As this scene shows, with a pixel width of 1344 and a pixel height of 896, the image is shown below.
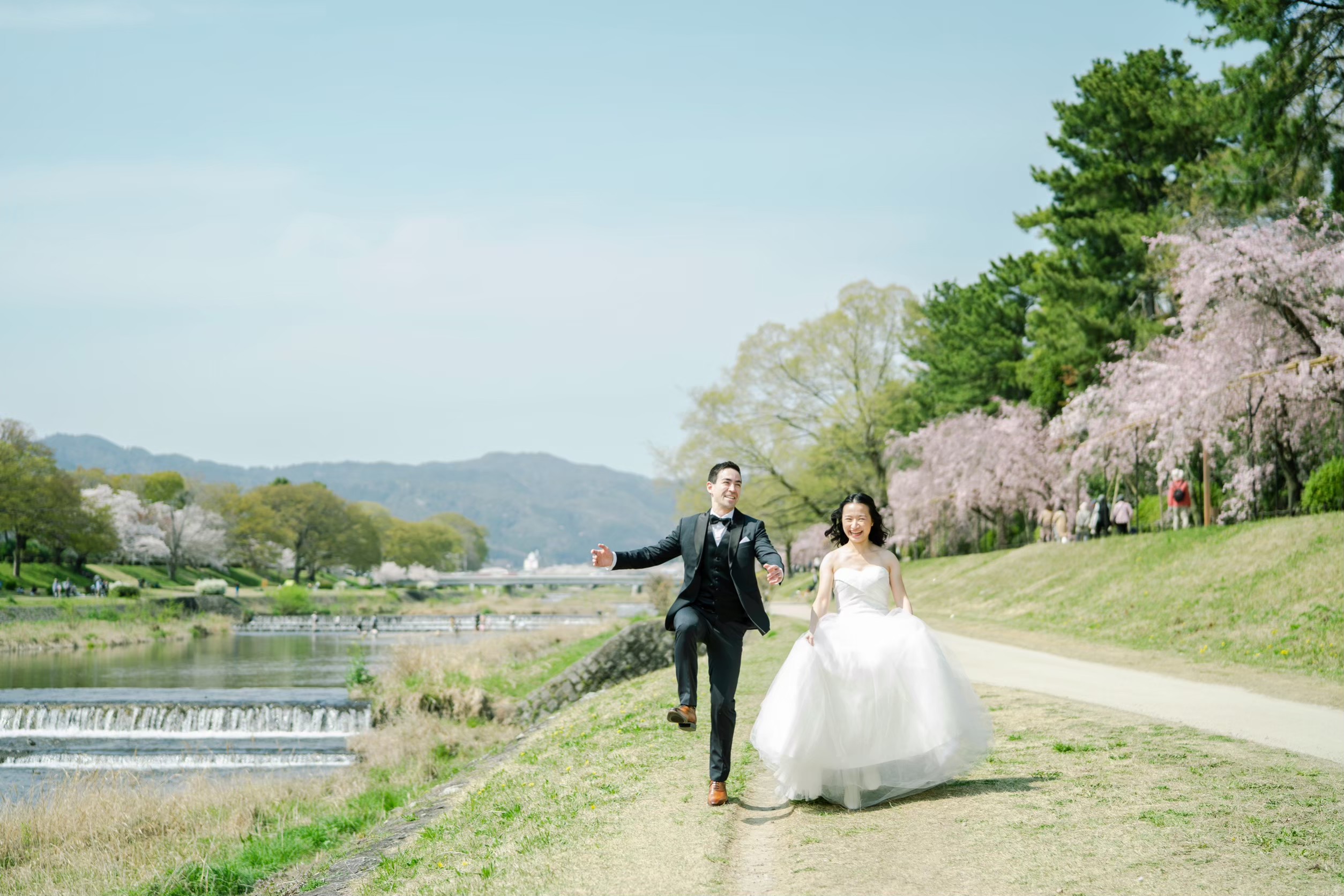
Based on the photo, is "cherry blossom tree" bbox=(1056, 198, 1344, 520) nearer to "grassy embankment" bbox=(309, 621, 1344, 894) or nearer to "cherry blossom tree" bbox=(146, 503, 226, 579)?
"grassy embankment" bbox=(309, 621, 1344, 894)

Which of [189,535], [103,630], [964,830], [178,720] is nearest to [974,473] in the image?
[178,720]

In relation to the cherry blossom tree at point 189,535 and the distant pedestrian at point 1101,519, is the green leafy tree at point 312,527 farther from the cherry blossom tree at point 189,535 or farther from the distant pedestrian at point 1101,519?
the distant pedestrian at point 1101,519

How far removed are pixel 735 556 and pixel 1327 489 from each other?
21.0m

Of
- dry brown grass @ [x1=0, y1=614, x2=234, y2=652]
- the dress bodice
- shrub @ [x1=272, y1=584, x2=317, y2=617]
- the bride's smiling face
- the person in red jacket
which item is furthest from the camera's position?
shrub @ [x1=272, y1=584, x2=317, y2=617]

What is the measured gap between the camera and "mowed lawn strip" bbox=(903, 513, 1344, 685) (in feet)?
56.2

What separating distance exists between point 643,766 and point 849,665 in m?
3.55

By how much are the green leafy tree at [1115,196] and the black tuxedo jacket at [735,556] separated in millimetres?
30523

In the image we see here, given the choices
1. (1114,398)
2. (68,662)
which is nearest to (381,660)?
(68,662)

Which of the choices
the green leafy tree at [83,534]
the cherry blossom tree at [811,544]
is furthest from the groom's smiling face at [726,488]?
the green leafy tree at [83,534]

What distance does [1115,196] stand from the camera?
36.6 meters

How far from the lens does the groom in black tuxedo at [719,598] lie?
7.29 m

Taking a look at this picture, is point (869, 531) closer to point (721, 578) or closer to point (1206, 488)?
point (721, 578)

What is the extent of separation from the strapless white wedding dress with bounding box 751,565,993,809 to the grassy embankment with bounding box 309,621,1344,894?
0.76 feet

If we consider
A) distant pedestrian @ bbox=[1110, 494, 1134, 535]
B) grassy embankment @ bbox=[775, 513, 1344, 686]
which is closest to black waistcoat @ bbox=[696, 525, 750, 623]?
grassy embankment @ bbox=[775, 513, 1344, 686]
